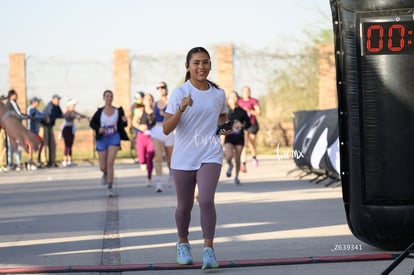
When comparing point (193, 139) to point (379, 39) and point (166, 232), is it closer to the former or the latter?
point (379, 39)

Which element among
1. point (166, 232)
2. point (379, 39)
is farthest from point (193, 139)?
point (166, 232)

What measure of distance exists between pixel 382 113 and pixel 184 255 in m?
2.20

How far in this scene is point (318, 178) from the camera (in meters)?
21.1

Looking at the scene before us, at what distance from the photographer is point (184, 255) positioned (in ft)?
31.6

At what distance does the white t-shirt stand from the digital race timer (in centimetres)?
149

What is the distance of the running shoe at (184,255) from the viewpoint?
9578 millimetres

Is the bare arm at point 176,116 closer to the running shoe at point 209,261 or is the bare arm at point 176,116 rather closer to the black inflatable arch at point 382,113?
the running shoe at point 209,261

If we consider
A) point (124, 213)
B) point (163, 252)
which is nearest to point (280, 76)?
point (124, 213)

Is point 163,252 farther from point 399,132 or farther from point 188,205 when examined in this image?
point 399,132

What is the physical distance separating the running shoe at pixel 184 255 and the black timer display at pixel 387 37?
2386 mm

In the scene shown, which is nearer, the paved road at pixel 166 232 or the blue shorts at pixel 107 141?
the paved road at pixel 166 232

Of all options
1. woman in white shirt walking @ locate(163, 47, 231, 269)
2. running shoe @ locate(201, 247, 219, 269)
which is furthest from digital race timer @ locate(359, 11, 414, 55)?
running shoe @ locate(201, 247, 219, 269)

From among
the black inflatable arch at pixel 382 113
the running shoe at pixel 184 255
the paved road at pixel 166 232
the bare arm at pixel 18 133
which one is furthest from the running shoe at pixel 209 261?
the bare arm at pixel 18 133

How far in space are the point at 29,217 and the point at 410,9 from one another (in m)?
6.94
